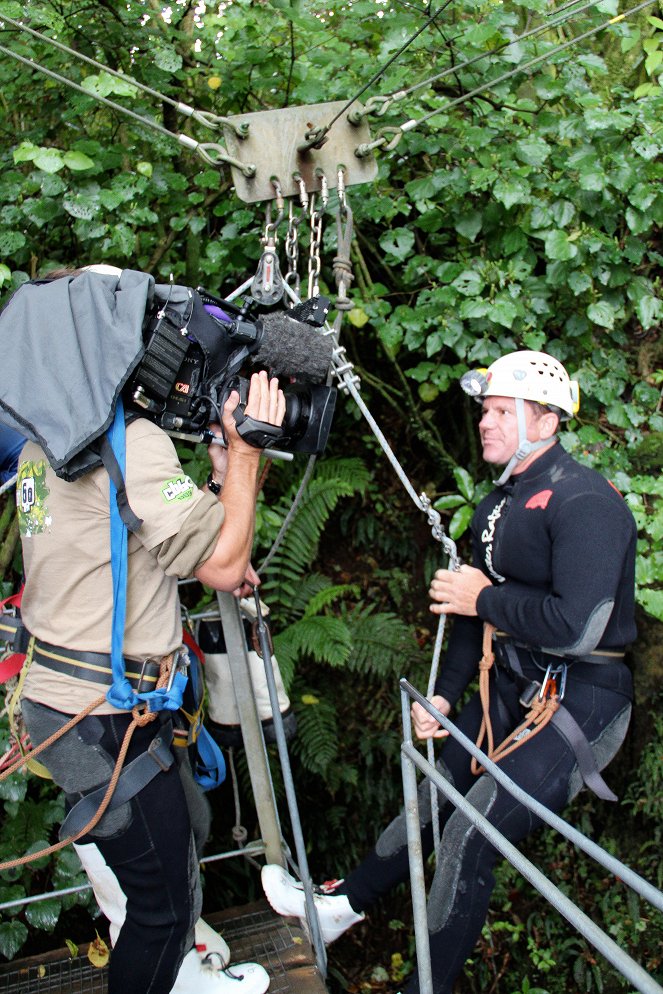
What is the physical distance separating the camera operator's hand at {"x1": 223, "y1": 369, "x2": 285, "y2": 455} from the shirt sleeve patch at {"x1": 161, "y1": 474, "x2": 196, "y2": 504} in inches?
8.7

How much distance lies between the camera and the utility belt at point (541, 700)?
273 centimetres

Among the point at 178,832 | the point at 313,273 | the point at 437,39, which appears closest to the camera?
the point at 178,832

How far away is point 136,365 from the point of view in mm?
2033

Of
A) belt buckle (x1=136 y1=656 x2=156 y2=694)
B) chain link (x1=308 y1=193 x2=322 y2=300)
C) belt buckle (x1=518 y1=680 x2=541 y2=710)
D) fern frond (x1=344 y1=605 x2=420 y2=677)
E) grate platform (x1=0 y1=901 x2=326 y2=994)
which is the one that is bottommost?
grate platform (x1=0 y1=901 x2=326 y2=994)

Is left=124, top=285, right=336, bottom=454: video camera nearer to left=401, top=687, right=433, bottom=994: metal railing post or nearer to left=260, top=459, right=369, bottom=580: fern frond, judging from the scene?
left=401, top=687, right=433, bottom=994: metal railing post

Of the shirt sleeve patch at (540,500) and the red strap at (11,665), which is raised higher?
the shirt sleeve patch at (540,500)

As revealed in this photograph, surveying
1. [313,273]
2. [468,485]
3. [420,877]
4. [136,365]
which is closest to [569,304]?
[468,485]

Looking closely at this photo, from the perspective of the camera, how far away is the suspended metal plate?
9.13 ft

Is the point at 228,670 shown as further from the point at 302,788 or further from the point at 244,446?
the point at 302,788

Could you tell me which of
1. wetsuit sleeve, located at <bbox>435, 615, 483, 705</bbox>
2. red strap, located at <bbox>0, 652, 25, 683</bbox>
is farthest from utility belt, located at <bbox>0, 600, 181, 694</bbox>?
wetsuit sleeve, located at <bbox>435, 615, 483, 705</bbox>

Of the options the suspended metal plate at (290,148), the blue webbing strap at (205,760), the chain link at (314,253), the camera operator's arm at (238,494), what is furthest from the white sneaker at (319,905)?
the suspended metal plate at (290,148)

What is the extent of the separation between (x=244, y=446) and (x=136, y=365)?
1.27ft

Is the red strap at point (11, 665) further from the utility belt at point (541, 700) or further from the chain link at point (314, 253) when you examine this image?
the utility belt at point (541, 700)

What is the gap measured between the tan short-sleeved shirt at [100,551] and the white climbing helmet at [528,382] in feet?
4.15
